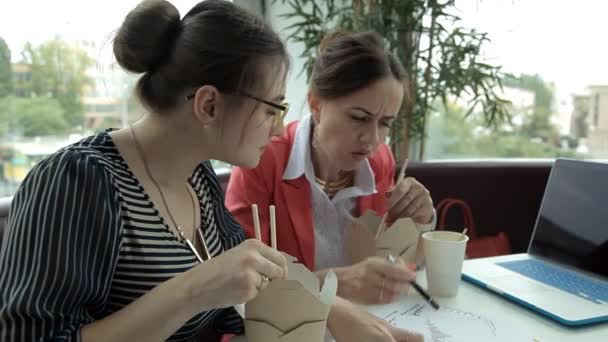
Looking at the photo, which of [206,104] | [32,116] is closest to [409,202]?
[206,104]

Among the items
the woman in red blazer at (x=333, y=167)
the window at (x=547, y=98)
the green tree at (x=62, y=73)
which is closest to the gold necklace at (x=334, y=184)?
the woman in red blazer at (x=333, y=167)

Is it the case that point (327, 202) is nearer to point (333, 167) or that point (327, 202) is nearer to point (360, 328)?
point (333, 167)

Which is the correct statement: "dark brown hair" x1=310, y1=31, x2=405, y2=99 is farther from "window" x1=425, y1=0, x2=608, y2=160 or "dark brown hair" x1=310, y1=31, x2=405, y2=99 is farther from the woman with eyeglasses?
"window" x1=425, y1=0, x2=608, y2=160

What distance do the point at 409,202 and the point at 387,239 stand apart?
192mm

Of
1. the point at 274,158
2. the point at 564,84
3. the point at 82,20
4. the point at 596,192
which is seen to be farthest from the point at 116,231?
the point at 564,84

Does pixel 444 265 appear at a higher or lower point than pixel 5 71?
lower

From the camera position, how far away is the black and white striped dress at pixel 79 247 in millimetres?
661

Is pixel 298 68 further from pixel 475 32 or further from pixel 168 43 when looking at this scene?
pixel 168 43

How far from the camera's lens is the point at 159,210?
0.90 m

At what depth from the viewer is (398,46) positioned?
217cm

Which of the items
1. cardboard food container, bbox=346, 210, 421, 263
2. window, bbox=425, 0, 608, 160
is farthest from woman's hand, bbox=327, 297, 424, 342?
window, bbox=425, 0, 608, 160

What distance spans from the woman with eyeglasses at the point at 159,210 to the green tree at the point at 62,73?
3.58ft

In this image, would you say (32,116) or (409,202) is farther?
(32,116)

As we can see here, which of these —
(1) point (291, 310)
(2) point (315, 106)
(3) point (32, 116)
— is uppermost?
(2) point (315, 106)
